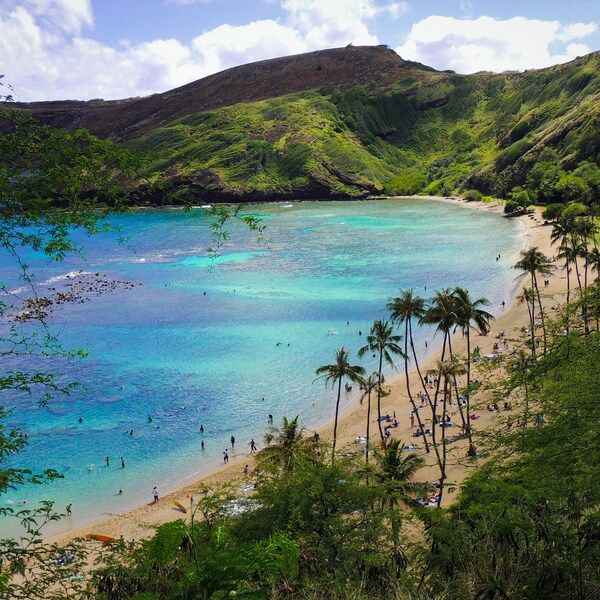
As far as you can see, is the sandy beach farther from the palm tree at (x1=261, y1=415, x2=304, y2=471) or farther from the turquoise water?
the palm tree at (x1=261, y1=415, x2=304, y2=471)

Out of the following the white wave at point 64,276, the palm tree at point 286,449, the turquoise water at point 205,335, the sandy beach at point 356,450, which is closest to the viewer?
the palm tree at point 286,449

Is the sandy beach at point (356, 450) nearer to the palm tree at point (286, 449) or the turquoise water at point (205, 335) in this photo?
the turquoise water at point (205, 335)

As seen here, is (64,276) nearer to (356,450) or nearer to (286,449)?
(356,450)

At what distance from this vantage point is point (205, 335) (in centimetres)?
6125

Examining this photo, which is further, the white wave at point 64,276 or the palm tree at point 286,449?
the white wave at point 64,276

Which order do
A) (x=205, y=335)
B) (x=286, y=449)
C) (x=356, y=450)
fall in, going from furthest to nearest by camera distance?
(x=205, y=335)
(x=356, y=450)
(x=286, y=449)

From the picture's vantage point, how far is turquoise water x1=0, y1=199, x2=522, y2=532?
124 ft

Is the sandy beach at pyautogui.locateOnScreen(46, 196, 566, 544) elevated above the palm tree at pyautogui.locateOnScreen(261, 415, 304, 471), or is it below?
below

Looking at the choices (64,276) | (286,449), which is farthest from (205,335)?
(64,276)

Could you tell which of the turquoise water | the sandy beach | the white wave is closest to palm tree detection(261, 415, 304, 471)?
the sandy beach

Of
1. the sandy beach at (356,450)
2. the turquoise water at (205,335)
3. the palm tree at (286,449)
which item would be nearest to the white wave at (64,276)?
the turquoise water at (205,335)

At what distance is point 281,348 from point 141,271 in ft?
163

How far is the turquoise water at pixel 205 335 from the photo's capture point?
124ft

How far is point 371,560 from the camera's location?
1399cm
